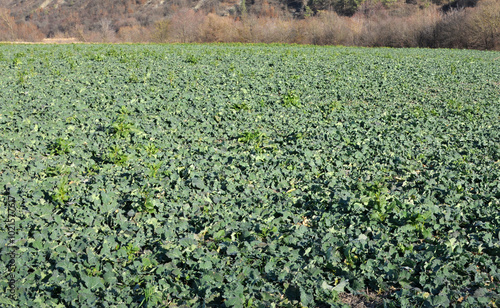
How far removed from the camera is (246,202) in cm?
532

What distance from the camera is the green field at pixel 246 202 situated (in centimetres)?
374

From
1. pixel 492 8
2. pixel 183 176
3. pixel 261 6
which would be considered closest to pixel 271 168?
pixel 183 176

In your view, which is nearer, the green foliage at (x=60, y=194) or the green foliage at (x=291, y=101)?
the green foliage at (x=60, y=194)

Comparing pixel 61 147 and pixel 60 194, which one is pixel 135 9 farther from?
pixel 60 194

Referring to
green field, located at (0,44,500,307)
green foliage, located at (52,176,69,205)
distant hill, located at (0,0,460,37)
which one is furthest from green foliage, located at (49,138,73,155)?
distant hill, located at (0,0,460,37)

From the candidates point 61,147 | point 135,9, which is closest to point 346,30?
point 61,147

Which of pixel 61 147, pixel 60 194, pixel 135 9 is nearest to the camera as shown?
pixel 60 194

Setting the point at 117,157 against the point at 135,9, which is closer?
the point at 117,157

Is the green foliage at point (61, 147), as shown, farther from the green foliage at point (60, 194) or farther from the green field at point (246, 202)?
the green foliage at point (60, 194)

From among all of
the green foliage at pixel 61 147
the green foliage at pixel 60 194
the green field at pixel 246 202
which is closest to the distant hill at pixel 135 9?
the green field at pixel 246 202

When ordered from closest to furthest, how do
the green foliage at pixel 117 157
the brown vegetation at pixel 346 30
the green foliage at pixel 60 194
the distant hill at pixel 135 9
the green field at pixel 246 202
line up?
the green field at pixel 246 202 < the green foliage at pixel 60 194 < the green foliage at pixel 117 157 < the brown vegetation at pixel 346 30 < the distant hill at pixel 135 9

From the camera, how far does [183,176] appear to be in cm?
618

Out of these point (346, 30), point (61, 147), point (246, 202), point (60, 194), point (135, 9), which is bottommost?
point (246, 202)

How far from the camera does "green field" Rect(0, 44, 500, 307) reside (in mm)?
3740
